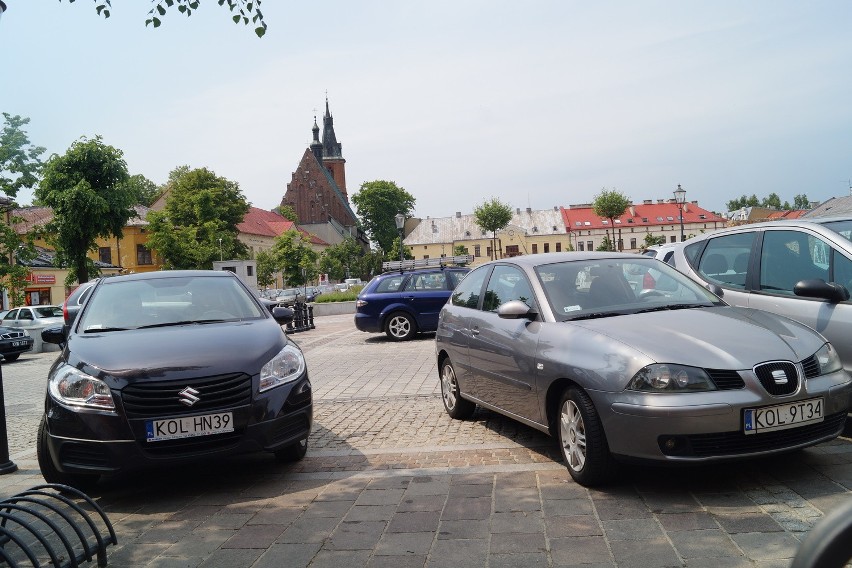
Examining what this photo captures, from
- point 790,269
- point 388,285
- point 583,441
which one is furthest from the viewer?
point 388,285

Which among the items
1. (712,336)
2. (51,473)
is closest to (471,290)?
(712,336)

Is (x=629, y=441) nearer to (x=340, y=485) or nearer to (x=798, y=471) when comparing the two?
(x=798, y=471)

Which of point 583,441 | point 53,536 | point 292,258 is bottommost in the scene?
point 53,536

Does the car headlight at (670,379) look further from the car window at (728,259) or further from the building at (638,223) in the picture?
the building at (638,223)

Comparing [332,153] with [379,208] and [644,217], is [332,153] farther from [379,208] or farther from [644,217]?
[644,217]

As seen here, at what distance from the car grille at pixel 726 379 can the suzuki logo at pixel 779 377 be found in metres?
0.23

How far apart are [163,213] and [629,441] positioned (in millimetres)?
64845

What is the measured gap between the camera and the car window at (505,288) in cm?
619

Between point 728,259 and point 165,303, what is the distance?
16.9 feet

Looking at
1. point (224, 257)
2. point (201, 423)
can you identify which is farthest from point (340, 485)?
point (224, 257)

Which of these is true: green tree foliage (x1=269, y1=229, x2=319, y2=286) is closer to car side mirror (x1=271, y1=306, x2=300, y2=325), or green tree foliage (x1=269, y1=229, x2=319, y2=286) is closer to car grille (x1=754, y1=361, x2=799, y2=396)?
car side mirror (x1=271, y1=306, x2=300, y2=325)

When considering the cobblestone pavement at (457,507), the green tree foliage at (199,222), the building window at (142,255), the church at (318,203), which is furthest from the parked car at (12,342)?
the church at (318,203)

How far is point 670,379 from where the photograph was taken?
4.53 meters

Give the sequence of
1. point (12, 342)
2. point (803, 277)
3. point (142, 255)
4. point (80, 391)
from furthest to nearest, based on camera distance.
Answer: point (142, 255) → point (12, 342) → point (803, 277) → point (80, 391)
